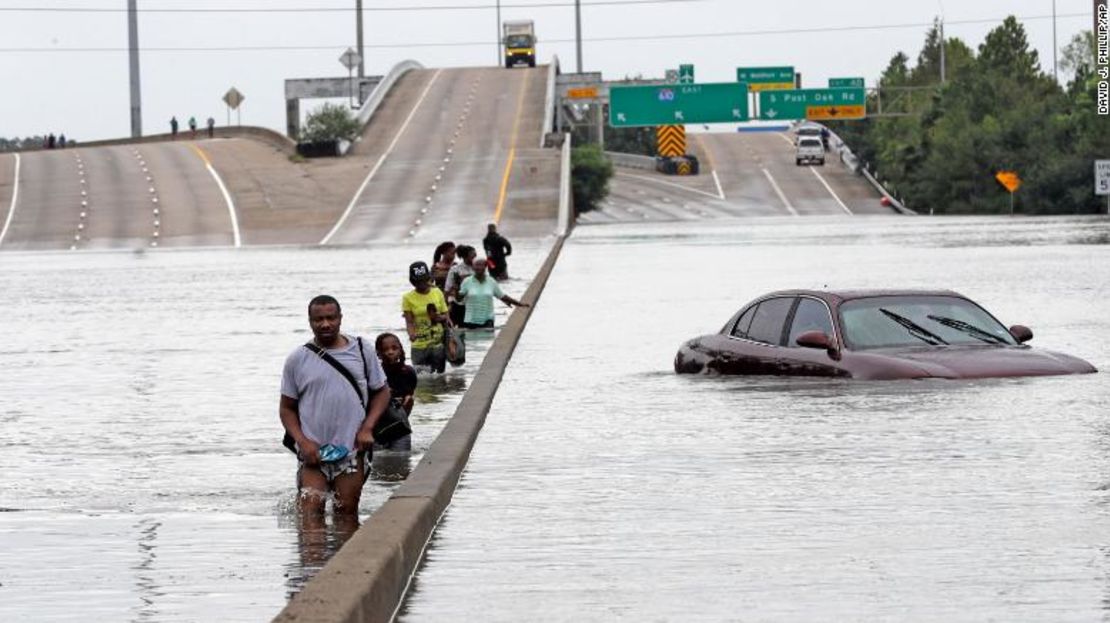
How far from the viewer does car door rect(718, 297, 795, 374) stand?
22.6m

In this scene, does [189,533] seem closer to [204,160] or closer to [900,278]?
[900,278]

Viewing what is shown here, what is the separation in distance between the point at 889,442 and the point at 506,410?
16.0 ft

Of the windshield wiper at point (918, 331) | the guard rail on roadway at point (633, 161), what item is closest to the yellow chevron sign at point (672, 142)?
the guard rail on roadway at point (633, 161)

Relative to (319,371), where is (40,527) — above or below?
below

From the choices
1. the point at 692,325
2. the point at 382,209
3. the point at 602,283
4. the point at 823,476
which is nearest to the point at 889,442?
the point at 823,476

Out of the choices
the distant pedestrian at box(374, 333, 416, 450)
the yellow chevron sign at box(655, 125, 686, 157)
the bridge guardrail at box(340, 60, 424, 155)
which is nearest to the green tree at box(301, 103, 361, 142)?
the bridge guardrail at box(340, 60, 424, 155)

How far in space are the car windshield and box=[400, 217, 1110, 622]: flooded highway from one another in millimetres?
722

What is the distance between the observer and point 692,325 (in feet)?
107

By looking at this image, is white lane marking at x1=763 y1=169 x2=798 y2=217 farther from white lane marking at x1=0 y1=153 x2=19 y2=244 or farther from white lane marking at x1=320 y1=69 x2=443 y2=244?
white lane marking at x1=0 y1=153 x2=19 y2=244

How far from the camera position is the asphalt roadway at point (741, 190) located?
121250mm

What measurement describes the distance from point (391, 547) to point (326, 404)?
232 centimetres

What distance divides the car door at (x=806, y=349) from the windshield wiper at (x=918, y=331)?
0.54 m

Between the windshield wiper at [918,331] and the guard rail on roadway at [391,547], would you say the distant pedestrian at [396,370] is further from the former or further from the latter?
the windshield wiper at [918,331]

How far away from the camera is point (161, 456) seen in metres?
17.9
